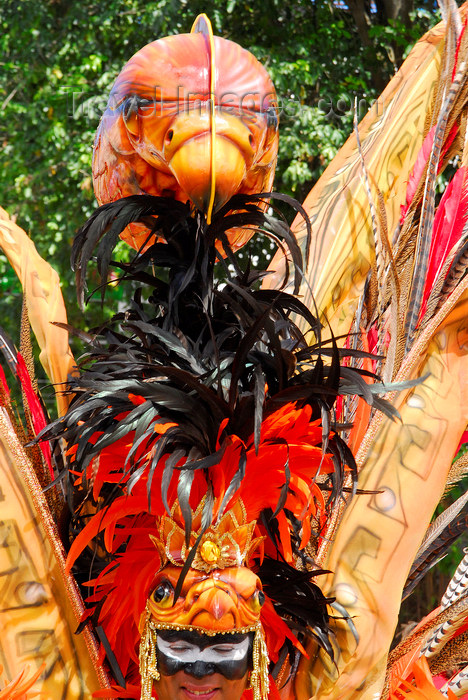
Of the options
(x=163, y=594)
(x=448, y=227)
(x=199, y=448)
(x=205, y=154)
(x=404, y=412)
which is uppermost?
(x=205, y=154)

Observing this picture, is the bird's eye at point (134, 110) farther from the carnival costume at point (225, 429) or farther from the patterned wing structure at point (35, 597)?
the patterned wing structure at point (35, 597)

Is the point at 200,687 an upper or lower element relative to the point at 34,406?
lower

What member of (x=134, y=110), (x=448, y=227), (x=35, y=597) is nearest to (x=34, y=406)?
(x=35, y=597)

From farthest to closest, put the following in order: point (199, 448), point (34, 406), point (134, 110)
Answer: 1. point (34, 406)
2. point (134, 110)
3. point (199, 448)

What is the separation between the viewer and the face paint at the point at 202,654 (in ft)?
4.05

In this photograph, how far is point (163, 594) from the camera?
1261 mm

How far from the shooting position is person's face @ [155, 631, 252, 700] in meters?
1.23

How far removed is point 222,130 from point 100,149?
0.29 metres

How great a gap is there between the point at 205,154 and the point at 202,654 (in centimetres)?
76

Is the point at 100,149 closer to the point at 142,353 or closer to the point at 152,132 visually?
the point at 152,132

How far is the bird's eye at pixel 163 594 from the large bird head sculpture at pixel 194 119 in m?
0.58

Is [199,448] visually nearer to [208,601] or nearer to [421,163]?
[208,601]

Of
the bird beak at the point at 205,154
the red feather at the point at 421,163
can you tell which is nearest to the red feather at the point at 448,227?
the red feather at the point at 421,163

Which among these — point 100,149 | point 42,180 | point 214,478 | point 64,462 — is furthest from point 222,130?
point 42,180
